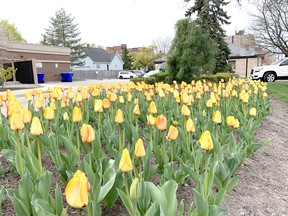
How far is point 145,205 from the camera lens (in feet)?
5.65

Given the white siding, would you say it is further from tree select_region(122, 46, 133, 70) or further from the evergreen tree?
the evergreen tree

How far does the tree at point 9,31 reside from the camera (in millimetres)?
47406

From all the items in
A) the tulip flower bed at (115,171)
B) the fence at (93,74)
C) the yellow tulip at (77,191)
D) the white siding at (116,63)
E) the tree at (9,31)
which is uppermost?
the tree at (9,31)

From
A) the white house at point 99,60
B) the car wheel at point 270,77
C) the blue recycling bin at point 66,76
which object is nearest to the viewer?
the car wheel at point 270,77

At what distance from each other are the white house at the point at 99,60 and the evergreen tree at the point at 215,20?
38.8 metres

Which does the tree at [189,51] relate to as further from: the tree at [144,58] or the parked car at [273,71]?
the tree at [144,58]

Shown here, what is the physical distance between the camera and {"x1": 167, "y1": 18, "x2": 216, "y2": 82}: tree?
12.2 m

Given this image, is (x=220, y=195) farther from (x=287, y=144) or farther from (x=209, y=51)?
(x=209, y=51)

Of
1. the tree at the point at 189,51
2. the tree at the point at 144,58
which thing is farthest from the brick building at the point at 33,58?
the tree at the point at 144,58

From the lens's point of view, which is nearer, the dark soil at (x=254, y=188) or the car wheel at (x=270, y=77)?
the dark soil at (x=254, y=188)

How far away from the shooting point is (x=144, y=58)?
64938mm

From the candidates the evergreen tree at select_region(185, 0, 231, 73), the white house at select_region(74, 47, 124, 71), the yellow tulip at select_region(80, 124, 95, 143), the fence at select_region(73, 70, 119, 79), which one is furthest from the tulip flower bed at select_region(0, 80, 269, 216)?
the white house at select_region(74, 47, 124, 71)

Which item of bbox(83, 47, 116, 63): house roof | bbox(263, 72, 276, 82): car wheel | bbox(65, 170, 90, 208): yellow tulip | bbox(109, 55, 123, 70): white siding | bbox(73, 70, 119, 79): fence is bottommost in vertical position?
bbox(73, 70, 119, 79): fence

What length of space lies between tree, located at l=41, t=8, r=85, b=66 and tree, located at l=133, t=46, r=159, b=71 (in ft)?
50.3
